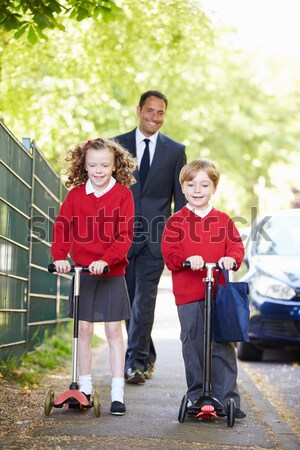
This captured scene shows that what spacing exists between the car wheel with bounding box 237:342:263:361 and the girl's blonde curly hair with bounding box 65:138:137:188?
187 inches

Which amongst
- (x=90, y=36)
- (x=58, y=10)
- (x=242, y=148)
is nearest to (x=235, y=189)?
(x=242, y=148)

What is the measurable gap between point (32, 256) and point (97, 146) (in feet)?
9.27

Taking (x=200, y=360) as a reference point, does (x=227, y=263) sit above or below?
above

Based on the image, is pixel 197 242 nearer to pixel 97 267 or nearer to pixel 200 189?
pixel 200 189

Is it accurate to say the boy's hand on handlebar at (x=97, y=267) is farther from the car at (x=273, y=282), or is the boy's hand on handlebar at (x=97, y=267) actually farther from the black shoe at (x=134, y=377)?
the car at (x=273, y=282)

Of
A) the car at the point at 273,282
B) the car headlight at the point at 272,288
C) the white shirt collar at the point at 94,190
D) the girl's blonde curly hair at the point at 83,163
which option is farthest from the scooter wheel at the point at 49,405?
the car headlight at the point at 272,288

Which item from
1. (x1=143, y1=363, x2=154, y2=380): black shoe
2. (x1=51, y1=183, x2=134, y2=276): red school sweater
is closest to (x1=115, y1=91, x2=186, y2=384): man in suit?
(x1=143, y1=363, x2=154, y2=380): black shoe

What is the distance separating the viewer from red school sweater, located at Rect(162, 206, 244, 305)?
620 centimetres

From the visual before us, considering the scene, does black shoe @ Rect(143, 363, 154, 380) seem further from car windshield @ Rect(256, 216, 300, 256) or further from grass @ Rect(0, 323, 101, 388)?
car windshield @ Rect(256, 216, 300, 256)

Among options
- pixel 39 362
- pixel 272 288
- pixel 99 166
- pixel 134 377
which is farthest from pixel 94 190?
pixel 272 288

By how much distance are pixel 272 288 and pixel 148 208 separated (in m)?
2.61

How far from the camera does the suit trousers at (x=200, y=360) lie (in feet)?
20.4

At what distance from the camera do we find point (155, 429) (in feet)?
18.8

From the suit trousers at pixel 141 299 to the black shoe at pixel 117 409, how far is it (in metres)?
1.79
